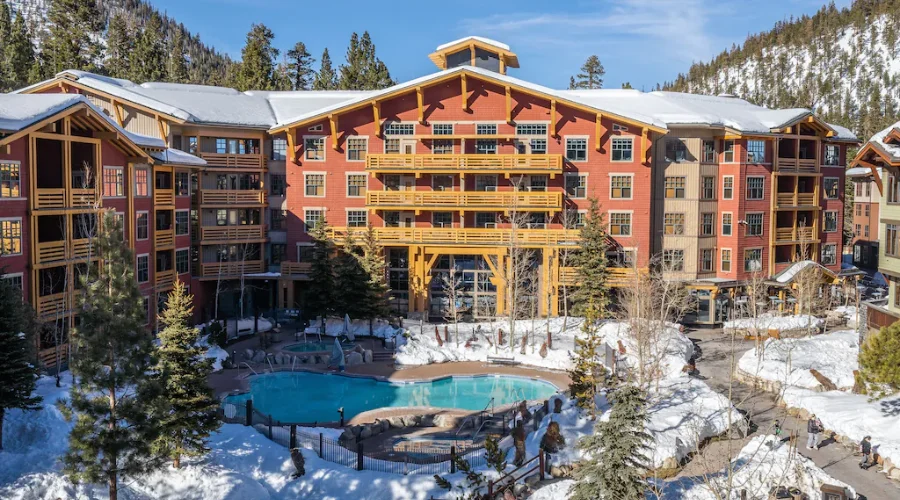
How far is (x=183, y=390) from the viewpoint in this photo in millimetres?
19859

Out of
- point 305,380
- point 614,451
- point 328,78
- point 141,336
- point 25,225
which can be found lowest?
point 305,380

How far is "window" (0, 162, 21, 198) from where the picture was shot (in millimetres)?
25906

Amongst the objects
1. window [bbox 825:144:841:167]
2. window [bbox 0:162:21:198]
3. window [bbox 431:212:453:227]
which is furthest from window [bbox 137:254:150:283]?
window [bbox 825:144:841:167]

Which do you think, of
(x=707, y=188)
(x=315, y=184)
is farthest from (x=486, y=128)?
(x=707, y=188)

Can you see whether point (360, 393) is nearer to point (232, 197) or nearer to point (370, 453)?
point (370, 453)

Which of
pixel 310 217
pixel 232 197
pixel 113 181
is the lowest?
pixel 310 217

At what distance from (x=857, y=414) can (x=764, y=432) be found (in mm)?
2988

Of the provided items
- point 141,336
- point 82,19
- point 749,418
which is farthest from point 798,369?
point 82,19

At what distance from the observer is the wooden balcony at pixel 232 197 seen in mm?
41688

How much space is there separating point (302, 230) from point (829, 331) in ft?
97.0

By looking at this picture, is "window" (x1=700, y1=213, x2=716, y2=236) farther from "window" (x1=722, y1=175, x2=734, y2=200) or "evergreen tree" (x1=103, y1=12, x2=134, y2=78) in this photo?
"evergreen tree" (x1=103, y1=12, x2=134, y2=78)

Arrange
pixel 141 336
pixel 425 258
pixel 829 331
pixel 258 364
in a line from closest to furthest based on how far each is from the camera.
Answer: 1. pixel 141 336
2. pixel 258 364
3. pixel 829 331
4. pixel 425 258

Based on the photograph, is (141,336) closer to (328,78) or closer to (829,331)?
(829,331)

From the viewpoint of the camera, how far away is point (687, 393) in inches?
1065
